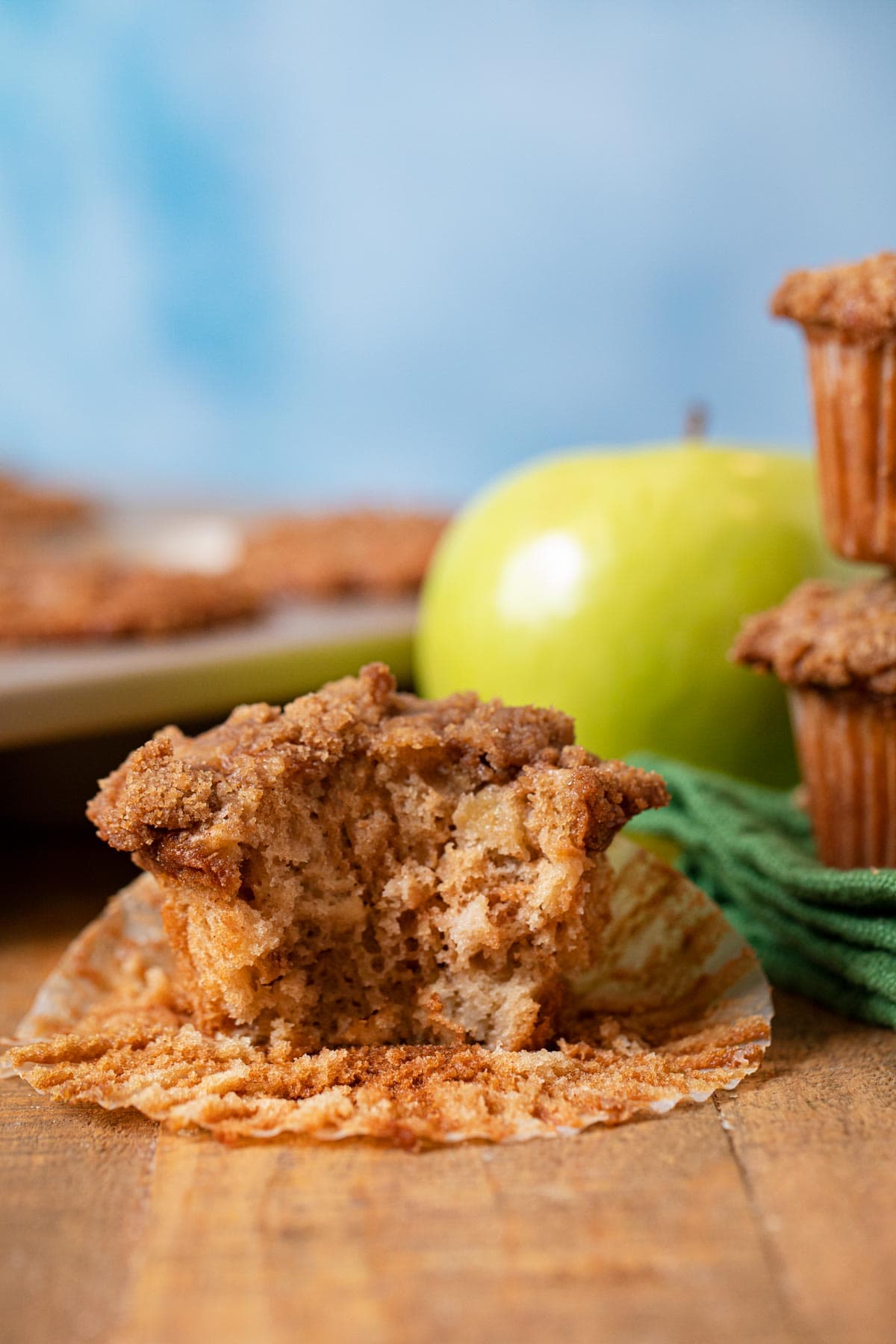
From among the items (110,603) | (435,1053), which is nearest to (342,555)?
(110,603)

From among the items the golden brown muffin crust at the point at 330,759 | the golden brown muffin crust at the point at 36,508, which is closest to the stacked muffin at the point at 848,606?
the golden brown muffin crust at the point at 330,759

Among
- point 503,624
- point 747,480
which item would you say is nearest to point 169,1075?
point 503,624

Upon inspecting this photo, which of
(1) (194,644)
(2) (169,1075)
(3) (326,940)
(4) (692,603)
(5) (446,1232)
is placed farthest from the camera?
(1) (194,644)

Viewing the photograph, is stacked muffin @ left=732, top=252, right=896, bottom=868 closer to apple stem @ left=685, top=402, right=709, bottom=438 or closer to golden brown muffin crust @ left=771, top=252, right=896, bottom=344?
golden brown muffin crust @ left=771, top=252, right=896, bottom=344

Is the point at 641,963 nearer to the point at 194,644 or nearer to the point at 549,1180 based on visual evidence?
the point at 549,1180

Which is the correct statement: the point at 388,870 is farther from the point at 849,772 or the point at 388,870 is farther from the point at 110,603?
the point at 110,603
